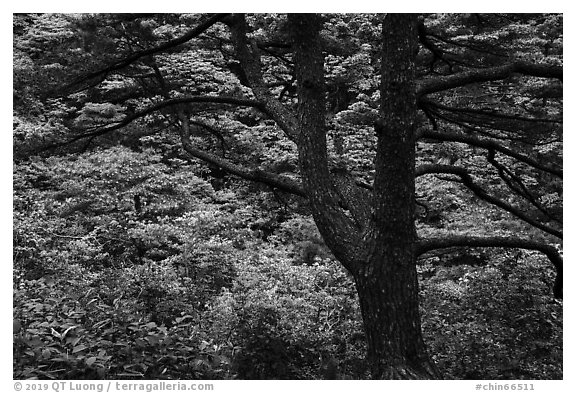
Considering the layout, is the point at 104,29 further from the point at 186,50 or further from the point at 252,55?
the point at 186,50

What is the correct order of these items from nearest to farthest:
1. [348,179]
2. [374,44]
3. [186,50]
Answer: [348,179] → [186,50] → [374,44]

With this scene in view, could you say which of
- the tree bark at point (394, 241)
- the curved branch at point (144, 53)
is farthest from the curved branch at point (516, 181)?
the curved branch at point (144, 53)

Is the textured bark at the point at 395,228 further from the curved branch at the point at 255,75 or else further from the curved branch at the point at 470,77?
the curved branch at the point at 255,75

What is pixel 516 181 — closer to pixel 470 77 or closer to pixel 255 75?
pixel 470 77

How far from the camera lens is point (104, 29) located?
4.94 metres

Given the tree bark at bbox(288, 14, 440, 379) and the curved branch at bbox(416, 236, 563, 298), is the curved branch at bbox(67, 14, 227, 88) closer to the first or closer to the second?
the tree bark at bbox(288, 14, 440, 379)

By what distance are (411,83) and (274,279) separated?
3367 mm

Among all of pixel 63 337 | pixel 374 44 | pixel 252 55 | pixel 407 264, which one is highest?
pixel 374 44

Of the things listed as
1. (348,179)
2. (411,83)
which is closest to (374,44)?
(348,179)

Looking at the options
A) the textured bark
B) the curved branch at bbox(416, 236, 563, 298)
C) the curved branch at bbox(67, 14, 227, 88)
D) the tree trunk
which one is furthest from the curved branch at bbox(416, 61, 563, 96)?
the curved branch at bbox(67, 14, 227, 88)

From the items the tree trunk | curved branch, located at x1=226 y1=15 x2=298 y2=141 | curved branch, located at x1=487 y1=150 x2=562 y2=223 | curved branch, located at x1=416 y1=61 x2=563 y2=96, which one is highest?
curved branch, located at x1=226 y1=15 x2=298 y2=141

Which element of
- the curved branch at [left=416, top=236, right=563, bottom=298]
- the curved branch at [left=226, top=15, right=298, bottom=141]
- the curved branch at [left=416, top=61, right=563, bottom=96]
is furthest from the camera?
the curved branch at [left=226, top=15, right=298, bottom=141]

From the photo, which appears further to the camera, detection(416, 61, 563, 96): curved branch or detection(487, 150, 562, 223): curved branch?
detection(487, 150, 562, 223): curved branch

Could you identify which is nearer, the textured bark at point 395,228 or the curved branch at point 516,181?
the textured bark at point 395,228
